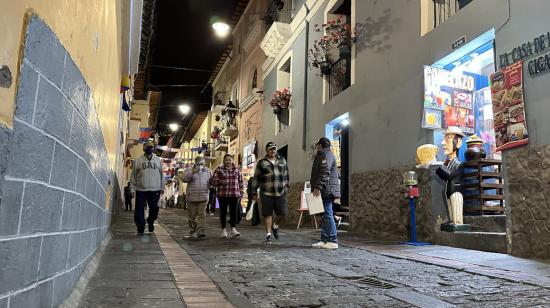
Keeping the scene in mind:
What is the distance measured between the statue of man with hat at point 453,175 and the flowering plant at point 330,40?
4461 mm

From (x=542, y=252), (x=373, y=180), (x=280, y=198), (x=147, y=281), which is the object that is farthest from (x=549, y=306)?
(x=373, y=180)

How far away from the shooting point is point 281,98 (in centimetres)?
1714

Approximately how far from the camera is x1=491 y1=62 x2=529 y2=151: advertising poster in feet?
20.4

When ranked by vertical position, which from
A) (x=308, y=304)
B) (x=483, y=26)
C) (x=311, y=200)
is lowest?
(x=308, y=304)

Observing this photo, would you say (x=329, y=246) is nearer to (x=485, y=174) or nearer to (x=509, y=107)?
(x=485, y=174)

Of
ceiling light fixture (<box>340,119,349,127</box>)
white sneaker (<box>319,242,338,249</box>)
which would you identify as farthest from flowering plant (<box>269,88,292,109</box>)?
white sneaker (<box>319,242,338,249</box>)

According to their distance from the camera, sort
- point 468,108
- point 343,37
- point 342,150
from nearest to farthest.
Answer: point 468,108 < point 343,37 < point 342,150

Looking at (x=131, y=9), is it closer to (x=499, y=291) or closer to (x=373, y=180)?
(x=373, y=180)

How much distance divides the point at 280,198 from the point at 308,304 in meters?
5.01

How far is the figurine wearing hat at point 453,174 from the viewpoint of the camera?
7.71 m

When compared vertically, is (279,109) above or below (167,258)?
above

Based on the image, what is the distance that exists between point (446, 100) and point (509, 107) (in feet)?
6.85

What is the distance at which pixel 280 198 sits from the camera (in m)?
8.56

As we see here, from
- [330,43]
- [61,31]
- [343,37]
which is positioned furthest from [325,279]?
[330,43]
